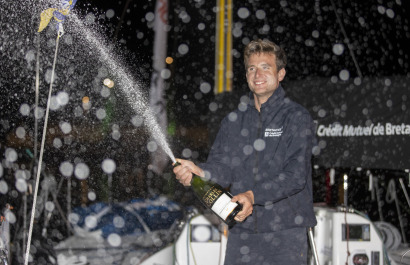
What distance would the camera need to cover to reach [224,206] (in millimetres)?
2289

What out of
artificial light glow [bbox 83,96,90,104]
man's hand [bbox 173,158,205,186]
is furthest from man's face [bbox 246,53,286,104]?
artificial light glow [bbox 83,96,90,104]

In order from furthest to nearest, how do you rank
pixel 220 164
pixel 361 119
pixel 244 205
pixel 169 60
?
pixel 169 60
pixel 361 119
pixel 220 164
pixel 244 205

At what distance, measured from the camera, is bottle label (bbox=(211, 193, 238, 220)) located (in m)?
2.27

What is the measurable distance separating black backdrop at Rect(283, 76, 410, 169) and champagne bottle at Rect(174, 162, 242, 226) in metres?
2.45

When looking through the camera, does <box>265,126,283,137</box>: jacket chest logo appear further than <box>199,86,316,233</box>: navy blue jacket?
Yes

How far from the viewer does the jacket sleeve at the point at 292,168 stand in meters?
2.28

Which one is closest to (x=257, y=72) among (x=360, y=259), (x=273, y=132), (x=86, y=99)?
(x=273, y=132)

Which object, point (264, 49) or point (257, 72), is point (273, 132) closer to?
point (257, 72)

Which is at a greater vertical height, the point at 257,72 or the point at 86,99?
the point at 86,99

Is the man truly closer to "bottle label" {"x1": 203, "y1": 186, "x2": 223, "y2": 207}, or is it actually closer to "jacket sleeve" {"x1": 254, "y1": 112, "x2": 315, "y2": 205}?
"jacket sleeve" {"x1": 254, "y1": 112, "x2": 315, "y2": 205}

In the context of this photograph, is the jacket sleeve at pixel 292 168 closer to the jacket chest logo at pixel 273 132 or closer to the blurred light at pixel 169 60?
the jacket chest logo at pixel 273 132

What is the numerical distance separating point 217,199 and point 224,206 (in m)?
0.06

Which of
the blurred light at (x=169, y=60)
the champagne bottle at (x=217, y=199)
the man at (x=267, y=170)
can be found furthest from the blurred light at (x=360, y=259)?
the blurred light at (x=169, y=60)

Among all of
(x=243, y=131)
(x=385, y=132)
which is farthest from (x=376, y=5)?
(x=243, y=131)
